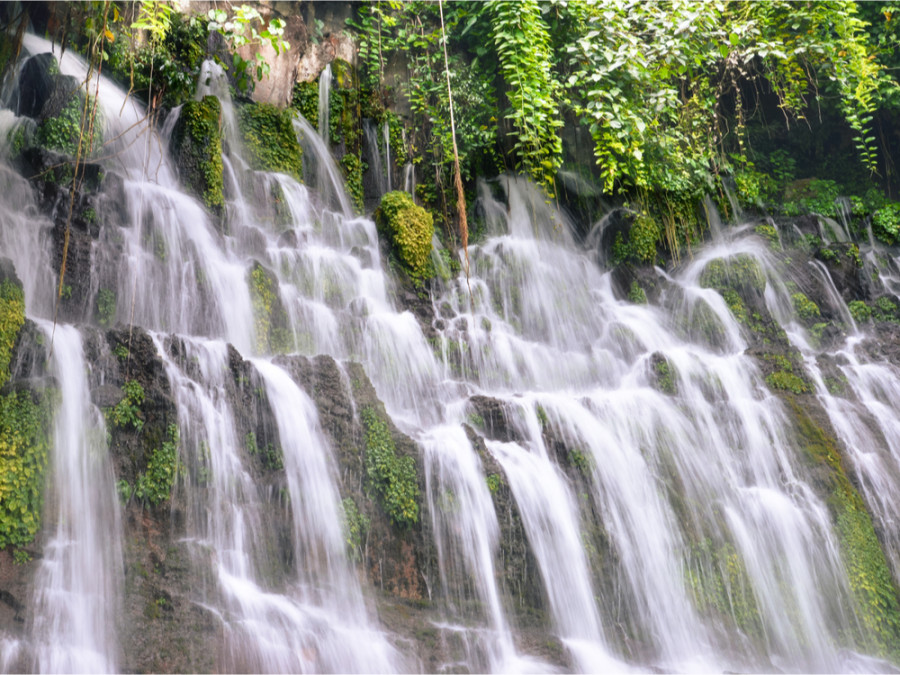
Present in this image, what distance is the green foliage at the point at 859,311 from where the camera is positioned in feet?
30.7

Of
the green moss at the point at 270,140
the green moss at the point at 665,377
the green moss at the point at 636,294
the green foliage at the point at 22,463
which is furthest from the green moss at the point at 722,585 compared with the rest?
the green moss at the point at 270,140

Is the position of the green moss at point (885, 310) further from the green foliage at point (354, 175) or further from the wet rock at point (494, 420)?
the green foliage at point (354, 175)

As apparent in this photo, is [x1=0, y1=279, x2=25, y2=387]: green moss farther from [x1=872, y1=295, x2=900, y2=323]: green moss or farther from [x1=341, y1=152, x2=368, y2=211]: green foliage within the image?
[x1=872, y1=295, x2=900, y2=323]: green moss

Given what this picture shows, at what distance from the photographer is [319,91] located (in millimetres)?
9602

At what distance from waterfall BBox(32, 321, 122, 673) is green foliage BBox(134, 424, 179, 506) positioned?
0.17m

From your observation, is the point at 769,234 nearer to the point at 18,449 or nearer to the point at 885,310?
the point at 885,310

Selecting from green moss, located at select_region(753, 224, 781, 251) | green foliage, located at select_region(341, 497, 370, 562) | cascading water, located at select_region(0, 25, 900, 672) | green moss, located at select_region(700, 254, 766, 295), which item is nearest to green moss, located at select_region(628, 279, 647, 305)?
cascading water, located at select_region(0, 25, 900, 672)

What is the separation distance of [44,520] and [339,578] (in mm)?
1817

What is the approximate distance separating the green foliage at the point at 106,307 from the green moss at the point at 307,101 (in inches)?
171

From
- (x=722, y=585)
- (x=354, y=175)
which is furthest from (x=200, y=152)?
(x=722, y=585)

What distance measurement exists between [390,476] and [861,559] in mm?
4095

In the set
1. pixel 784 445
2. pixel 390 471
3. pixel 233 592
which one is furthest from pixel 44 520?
pixel 784 445

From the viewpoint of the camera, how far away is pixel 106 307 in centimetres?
577

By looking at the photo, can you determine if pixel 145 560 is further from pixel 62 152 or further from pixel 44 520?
pixel 62 152
